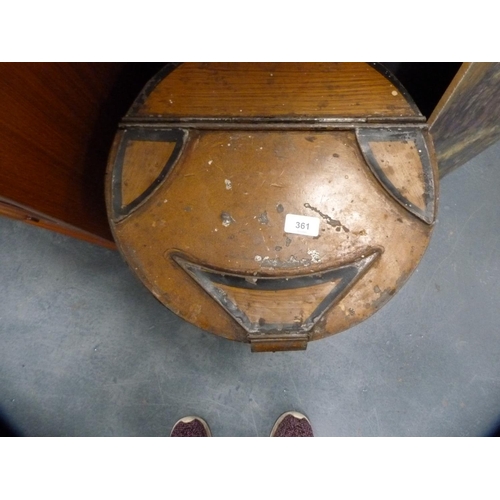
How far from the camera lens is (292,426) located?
4.42ft

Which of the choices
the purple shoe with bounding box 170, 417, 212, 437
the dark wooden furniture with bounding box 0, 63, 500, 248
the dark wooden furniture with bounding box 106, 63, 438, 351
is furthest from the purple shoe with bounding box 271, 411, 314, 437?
the dark wooden furniture with bounding box 0, 63, 500, 248

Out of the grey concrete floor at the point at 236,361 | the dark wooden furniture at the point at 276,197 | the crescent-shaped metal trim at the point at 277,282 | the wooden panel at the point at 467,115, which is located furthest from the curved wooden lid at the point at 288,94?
the grey concrete floor at the point at 236,361

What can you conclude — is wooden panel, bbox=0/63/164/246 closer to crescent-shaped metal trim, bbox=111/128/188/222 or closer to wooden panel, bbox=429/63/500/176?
crescent-shaped metal trim, bbox=111/128/188/222

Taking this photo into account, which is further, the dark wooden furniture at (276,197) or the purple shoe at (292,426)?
the purple shoe at (292,426)

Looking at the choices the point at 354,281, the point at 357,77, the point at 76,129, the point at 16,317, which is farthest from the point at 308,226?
the point at 16,317

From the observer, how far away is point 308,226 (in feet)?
2.85

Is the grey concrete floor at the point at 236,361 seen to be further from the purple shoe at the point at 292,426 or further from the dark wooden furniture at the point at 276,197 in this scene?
the dark wooden furniture at the point at 276,197

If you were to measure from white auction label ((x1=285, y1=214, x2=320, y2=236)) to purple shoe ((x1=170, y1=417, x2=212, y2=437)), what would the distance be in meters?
0.89

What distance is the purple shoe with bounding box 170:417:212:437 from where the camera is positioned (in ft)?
4.45

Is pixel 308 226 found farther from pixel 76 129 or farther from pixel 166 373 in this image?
pixel 166 373

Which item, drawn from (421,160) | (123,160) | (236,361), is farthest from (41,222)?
(421,160)

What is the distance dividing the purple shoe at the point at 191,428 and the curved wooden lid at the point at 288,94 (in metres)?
1.05

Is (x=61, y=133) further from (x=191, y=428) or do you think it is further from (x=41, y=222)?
(x=191, y=428)

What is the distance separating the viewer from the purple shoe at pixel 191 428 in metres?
1.36
